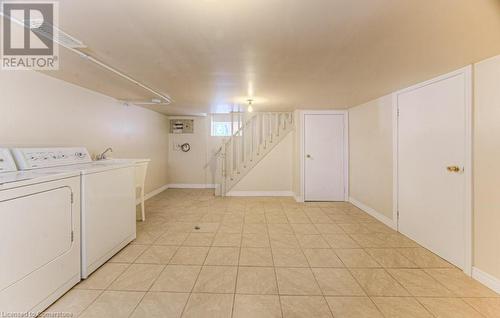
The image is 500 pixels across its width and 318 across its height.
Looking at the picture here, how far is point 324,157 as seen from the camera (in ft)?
15.8

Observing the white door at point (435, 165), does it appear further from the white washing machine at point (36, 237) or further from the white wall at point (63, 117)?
the white wall at point (63, 117)

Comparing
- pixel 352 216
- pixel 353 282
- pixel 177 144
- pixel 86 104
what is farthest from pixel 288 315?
pixel 177 144

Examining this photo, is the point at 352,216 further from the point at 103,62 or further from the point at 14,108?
the point at 14,108

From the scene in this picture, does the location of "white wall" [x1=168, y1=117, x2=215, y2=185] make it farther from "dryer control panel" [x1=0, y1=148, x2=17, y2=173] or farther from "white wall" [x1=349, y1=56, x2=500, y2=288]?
"white wall" [x1=349, y1=56, x2=500, y2=288]

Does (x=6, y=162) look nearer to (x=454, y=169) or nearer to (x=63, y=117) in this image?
(x=63, y=117)

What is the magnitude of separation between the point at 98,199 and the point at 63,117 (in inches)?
55.8

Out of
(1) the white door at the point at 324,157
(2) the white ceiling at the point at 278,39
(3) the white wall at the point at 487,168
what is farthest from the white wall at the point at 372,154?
(3) the white wall at the point at 487,168

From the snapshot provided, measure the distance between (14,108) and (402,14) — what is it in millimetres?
3498

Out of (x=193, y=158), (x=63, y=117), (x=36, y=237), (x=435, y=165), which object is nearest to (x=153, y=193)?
(x=193, y=158)

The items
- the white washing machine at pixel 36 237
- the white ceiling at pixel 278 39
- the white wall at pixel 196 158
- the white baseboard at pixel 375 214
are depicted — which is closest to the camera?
the white ceiling at pixel 278 39

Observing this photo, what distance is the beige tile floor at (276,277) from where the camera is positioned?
1.65 metres

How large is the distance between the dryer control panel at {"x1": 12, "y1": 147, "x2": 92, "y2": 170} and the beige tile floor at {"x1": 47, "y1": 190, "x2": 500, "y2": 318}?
122 cm

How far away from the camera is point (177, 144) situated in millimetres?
6258

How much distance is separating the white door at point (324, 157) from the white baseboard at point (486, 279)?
9.29 feet
